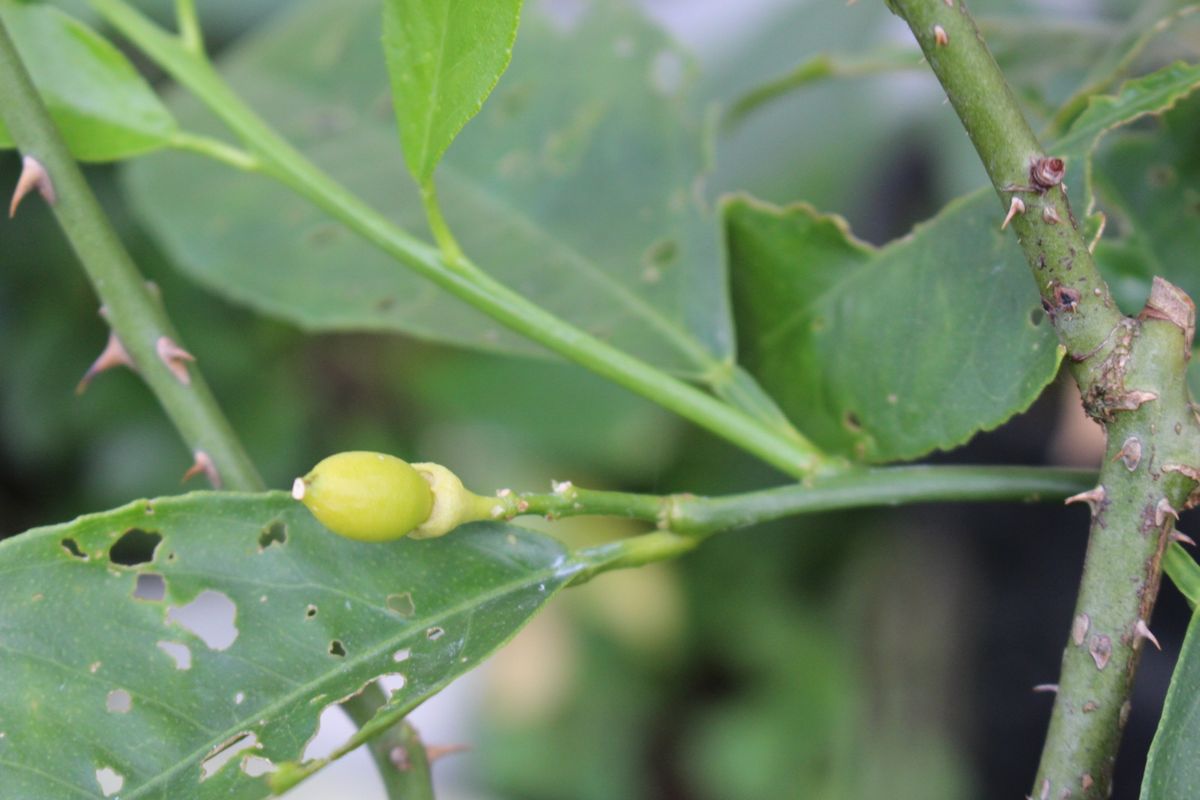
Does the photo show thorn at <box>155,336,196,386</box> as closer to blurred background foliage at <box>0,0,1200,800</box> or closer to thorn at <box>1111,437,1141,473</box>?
thorn at <box>1111,437,1141,473</box>

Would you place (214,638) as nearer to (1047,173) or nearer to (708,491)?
(1047,173)

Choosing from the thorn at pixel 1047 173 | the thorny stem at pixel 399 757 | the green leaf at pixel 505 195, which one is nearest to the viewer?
the thorn at pixel 1047 173

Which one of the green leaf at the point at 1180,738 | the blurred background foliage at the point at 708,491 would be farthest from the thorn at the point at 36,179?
the blurred background foliage at the point at 708,491

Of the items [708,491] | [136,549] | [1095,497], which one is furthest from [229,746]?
[136,549]

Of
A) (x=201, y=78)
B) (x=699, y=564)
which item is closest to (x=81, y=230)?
(x=201, y=78)

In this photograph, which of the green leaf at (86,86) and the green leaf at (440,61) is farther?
the green leaf at (86,86)

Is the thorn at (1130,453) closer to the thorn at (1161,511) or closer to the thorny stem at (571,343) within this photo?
the thorn at (1161,511)

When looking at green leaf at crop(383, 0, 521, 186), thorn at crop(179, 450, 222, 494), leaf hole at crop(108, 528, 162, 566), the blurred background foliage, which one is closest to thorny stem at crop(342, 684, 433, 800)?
thorn at crop(179, 450, 222, 494)

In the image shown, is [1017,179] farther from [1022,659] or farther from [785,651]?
[785,651]
